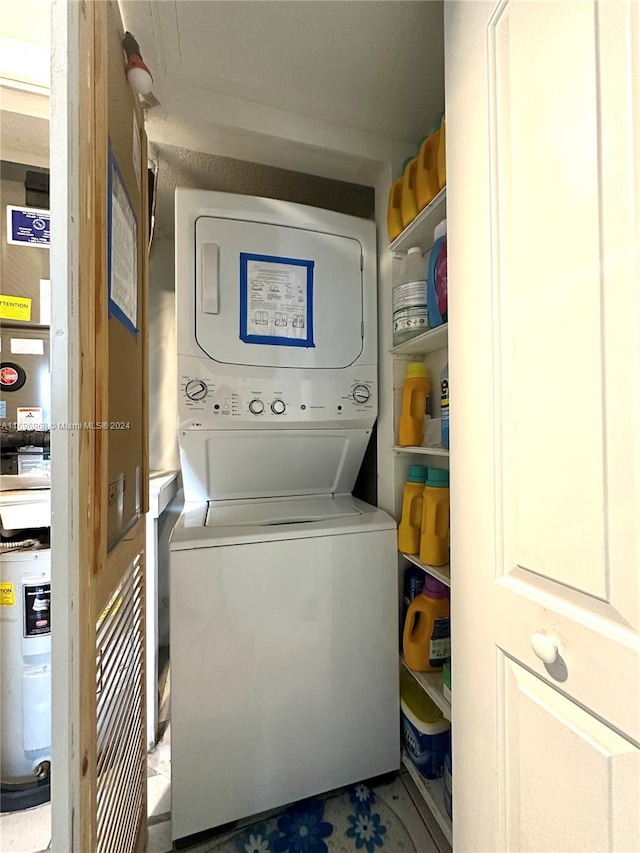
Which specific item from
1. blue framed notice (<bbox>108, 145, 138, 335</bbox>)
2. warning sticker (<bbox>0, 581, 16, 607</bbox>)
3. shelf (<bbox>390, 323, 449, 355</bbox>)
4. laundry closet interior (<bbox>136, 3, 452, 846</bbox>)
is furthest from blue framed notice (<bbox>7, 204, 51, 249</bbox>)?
shelf (<bbox>390, 323, 449, 355</bbox>)

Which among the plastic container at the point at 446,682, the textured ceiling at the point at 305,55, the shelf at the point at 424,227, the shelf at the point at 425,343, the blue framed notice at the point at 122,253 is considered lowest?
the plastic container at the point at 446,682

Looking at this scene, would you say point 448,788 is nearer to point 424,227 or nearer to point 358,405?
point 358,405

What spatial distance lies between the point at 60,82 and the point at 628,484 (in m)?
1.06

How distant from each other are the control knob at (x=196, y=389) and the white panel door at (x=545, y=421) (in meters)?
0.97

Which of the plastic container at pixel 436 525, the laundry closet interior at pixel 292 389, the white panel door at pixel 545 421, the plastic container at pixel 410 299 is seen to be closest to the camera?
the white panel door at pixel 545 421

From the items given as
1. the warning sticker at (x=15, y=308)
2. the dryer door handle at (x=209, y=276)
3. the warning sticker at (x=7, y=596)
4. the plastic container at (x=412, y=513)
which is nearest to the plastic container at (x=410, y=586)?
the plastic container at (x=412, y=513)

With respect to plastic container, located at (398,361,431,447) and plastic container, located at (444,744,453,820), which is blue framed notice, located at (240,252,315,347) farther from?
plastic container, located at (444,744,453,820)

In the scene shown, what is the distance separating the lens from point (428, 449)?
4.44 feet

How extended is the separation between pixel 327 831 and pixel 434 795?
400mm

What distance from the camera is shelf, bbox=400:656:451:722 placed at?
4.17 feet

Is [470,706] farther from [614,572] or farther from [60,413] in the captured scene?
[60,413]

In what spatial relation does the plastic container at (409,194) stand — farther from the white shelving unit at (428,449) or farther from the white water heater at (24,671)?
the white water heater at (24,671)

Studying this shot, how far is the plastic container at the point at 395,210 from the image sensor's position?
1.54 metres

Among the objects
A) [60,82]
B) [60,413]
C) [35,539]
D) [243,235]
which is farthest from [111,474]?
[243,235]
